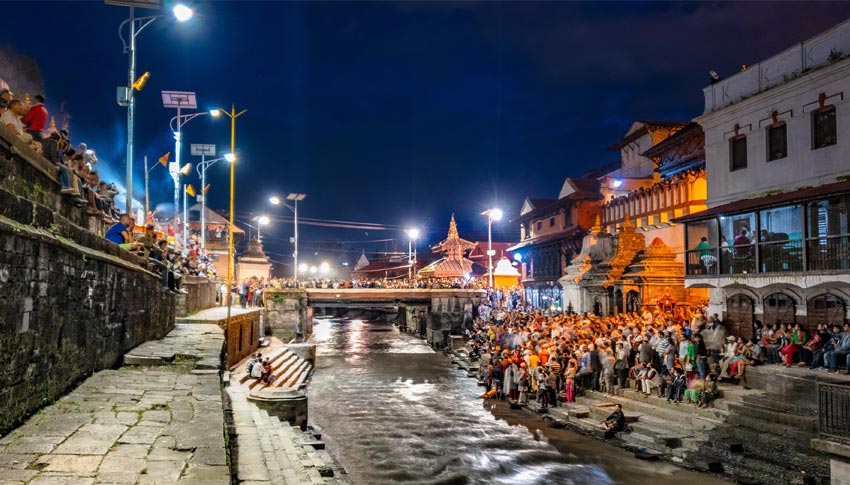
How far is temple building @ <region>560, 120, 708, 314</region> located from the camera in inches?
1001

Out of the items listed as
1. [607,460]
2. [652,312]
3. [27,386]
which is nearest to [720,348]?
[607,460]

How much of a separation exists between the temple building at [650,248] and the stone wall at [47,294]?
68.8ft

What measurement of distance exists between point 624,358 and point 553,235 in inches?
1056

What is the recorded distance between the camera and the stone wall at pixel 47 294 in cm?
635

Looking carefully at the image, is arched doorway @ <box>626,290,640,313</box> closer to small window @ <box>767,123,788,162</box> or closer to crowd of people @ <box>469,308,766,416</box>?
crowd of people @ <box>469,308,766,416</box>

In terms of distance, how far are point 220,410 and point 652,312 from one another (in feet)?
67.7

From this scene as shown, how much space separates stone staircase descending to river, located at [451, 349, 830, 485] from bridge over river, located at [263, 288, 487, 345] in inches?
1055

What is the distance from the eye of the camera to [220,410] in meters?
8.29

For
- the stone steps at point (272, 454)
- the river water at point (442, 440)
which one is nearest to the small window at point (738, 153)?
the river water at point (442, 440)

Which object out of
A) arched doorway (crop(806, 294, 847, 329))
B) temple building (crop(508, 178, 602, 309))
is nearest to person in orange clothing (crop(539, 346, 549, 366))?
arched doorway (crop(806, 294, 847, 329))

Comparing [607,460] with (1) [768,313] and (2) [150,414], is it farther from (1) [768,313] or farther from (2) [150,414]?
(2) [150,414]

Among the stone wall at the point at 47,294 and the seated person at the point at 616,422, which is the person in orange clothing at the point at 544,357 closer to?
the seated person at the point at 616,422

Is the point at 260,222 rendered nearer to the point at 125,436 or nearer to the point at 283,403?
the point at 283,403

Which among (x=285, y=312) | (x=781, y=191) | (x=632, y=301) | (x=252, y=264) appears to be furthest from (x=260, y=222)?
(x=781, y=191)
